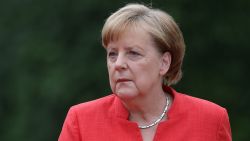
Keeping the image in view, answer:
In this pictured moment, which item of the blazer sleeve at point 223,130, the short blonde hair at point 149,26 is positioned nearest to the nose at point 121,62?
the short blonde hair at point 149,26

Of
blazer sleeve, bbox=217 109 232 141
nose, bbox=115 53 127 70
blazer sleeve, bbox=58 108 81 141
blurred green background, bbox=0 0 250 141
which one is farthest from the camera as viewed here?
blurred green background, bbox=0 0 250 141

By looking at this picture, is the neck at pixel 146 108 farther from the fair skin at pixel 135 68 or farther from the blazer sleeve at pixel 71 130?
the blazer sleeve at pixel 71 130

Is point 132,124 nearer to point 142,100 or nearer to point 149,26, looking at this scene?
point 142,100

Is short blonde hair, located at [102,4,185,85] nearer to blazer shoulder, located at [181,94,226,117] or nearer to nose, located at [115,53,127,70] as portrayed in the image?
nose, located at [115,53,127,70]

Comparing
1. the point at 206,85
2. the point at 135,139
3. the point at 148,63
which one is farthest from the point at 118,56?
the point at 206,85

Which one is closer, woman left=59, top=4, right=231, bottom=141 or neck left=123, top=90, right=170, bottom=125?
woman left=59, top=4, right=231, bottom=141

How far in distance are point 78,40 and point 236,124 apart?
169 cm

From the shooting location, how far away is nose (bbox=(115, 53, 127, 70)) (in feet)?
14.4

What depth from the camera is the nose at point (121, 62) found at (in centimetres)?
439

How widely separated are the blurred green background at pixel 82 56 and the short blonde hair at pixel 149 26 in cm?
326

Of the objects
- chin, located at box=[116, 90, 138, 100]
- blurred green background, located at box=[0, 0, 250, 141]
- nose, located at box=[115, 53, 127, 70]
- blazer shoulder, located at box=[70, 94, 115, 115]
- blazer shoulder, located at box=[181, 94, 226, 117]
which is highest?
nose, located at box=[115, 53, 127, 70]

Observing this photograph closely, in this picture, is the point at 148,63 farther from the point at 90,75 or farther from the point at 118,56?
the point at 90,75

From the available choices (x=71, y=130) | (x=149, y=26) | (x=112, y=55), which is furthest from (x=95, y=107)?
(x=149, y=26)

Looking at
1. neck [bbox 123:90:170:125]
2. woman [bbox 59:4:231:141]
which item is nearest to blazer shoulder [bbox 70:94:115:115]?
woman [bbox 59:4:231:141]
